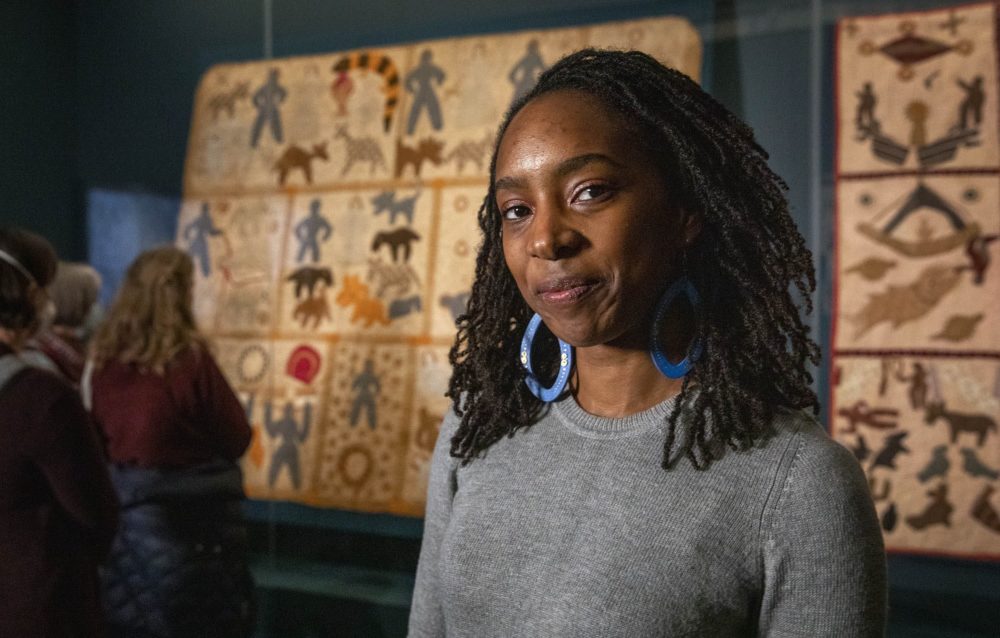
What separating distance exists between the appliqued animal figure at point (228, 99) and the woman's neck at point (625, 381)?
3.27m

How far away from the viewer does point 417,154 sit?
3.75 m

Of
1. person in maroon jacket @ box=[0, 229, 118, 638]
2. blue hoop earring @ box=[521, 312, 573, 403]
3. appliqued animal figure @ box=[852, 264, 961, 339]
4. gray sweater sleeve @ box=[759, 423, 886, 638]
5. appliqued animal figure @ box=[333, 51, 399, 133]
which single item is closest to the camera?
gray sweater sleeve @ box=[759, 423, 886, 638]

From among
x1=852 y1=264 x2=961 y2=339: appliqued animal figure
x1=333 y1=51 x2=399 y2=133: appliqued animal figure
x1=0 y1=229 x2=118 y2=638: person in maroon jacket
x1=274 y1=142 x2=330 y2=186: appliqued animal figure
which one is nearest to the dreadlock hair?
x1=0 y1=229 x2=118 y2=638: person in maroon jacket

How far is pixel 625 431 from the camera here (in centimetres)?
130

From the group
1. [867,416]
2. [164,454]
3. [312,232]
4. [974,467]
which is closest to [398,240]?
[312,232]

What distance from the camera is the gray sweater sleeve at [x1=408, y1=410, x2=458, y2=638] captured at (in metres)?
1.47

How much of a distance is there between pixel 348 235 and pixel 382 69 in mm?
733

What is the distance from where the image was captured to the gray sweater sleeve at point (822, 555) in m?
1.11

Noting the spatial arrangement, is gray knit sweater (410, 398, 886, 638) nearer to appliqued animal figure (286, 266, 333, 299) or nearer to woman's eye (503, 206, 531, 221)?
woman's eye (503, 206, 531, 221)

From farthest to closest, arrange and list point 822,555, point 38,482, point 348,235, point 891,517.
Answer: point 348,235
point 891,517
point 38,482
point 822,555

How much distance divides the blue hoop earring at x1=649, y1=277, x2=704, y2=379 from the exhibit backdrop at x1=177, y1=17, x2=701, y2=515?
7.48ft

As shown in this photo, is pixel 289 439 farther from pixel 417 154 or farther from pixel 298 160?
pixel 417 154

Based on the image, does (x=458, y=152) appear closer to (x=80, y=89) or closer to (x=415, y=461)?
(x=415, y=461)

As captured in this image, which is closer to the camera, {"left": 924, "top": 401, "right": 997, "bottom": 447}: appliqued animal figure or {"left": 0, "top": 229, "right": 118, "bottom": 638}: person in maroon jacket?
{"left": 0, "top": 229, "right": 118, "bottom": 638}: person in maroon jacket
